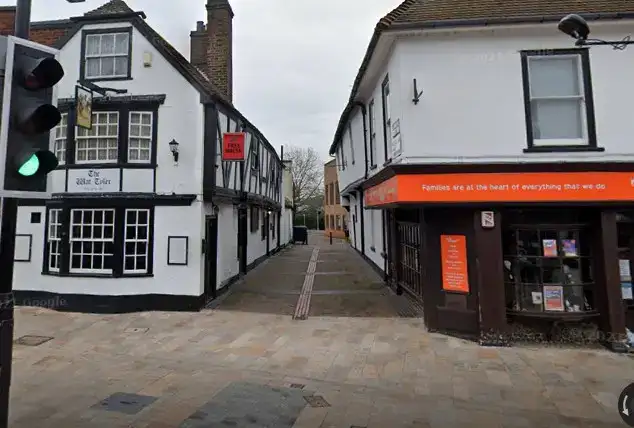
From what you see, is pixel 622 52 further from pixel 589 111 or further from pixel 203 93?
pixel 203 93

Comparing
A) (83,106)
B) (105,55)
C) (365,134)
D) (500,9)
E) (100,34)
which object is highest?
(100,34)

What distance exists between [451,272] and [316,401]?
387cm

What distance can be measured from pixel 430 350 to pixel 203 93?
8.06 meters

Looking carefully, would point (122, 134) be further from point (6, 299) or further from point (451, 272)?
point (451, 272)

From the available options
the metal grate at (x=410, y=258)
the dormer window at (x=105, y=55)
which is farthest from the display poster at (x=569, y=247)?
the dormer window at (x=105, y=55)

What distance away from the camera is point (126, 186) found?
9711 mm

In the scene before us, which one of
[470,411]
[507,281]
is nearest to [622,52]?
[507,281]

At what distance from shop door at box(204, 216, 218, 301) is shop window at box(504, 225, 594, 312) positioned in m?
7.23

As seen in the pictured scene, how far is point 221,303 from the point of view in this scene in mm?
10297

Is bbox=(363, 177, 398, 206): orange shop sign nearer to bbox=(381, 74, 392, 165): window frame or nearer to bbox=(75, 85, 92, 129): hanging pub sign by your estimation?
bbox=(381, 74, 392, 165): window frame

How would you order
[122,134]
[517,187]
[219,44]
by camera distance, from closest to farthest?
[517,187] < [122,134] < [219,44]

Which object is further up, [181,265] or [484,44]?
[484,44]

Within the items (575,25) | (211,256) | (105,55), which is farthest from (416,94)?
(105,55)

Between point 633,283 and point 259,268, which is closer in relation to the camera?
point 633,283
